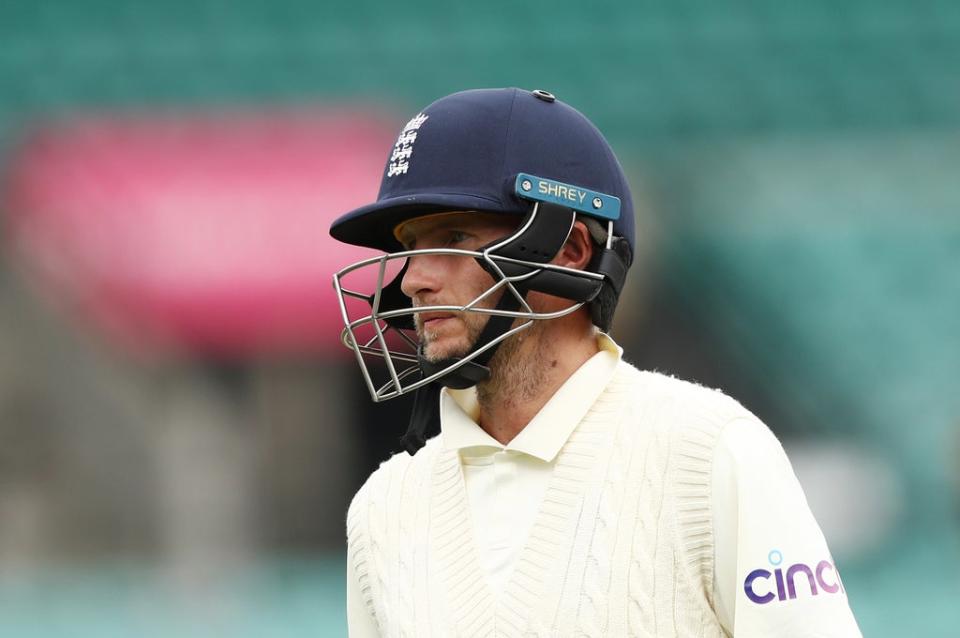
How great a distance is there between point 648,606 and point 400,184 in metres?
0.51

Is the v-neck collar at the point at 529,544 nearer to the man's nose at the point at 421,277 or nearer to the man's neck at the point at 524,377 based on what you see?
the man's neck at the point at 524,377

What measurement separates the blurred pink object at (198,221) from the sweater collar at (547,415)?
3381 mm

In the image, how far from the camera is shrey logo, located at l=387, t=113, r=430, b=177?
159 cm

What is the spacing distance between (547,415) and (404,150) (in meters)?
0.33

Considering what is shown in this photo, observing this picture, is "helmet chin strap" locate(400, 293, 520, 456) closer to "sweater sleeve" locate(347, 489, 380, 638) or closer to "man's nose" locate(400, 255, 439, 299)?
"man's nose" locate(400, 255, 439, 299)

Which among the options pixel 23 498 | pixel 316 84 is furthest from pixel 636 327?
pixel 23 498

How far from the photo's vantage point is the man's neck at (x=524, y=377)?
156cm

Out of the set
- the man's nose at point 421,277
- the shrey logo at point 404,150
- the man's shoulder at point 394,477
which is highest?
the shrey logo at point 404,150

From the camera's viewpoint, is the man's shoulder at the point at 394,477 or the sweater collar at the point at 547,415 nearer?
the sweater collar at the point at 547,415

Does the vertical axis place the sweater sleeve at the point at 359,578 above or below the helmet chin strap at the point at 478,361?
below

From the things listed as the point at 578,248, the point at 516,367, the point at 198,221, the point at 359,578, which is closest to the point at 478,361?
the point at 516,367

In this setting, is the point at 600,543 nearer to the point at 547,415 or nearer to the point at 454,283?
the point at 547,415

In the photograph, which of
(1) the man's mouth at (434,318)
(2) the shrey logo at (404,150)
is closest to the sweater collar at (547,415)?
(1) the man's mouth at (434,318)

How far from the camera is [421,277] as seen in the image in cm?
154
